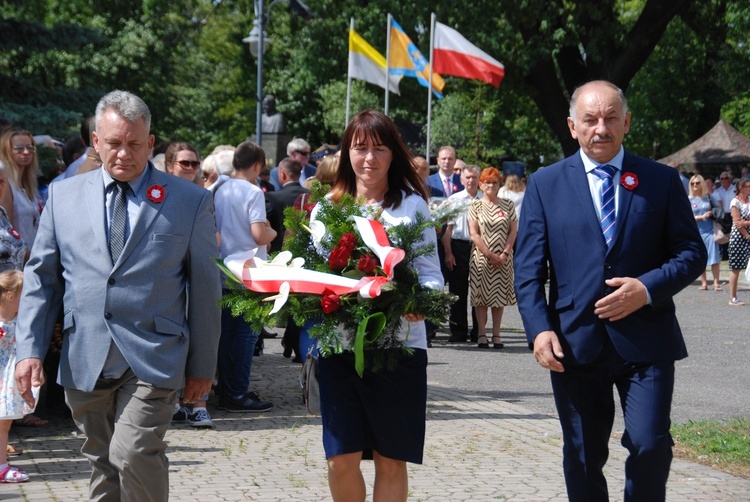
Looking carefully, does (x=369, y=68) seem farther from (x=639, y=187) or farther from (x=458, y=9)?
(x=639, y=187)

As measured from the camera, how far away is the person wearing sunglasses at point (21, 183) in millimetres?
8125

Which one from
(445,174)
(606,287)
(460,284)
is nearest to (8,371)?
(606,287)

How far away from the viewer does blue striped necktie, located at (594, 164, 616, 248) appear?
183 inches

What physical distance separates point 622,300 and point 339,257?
47.7 inches

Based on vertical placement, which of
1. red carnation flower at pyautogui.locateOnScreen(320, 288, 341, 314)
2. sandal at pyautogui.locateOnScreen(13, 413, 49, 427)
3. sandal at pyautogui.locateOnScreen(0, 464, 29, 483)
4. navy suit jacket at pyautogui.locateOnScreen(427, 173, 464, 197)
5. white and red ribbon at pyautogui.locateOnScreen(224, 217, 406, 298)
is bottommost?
sandal at pyautogui.locateOnScreen(0, 464, 29, 483)

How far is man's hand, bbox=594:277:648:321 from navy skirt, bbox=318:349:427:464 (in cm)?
87

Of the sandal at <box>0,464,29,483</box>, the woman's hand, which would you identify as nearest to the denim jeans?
the sandal at <box>0,464,29,483</box>

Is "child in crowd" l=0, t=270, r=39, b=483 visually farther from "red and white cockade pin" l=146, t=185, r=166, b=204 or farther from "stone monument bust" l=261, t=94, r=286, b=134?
"stone monument bust" l=261, t=94, r=286, b=134

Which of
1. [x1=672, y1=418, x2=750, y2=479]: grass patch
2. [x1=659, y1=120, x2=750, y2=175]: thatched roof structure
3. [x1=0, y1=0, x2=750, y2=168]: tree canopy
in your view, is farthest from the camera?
[x1=659, y1=120, x2=750, y2=175]: thatched roof structure

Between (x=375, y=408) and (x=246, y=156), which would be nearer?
(x=375, y=408)

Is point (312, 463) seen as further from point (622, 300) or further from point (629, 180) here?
point (629, 180)

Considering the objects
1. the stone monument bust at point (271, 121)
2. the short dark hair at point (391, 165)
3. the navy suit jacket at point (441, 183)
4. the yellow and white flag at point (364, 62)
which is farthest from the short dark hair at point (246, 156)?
the stone monument bust at point (271, 121)

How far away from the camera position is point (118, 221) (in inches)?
182

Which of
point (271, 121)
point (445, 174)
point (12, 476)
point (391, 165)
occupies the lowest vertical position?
point (12, 476)
